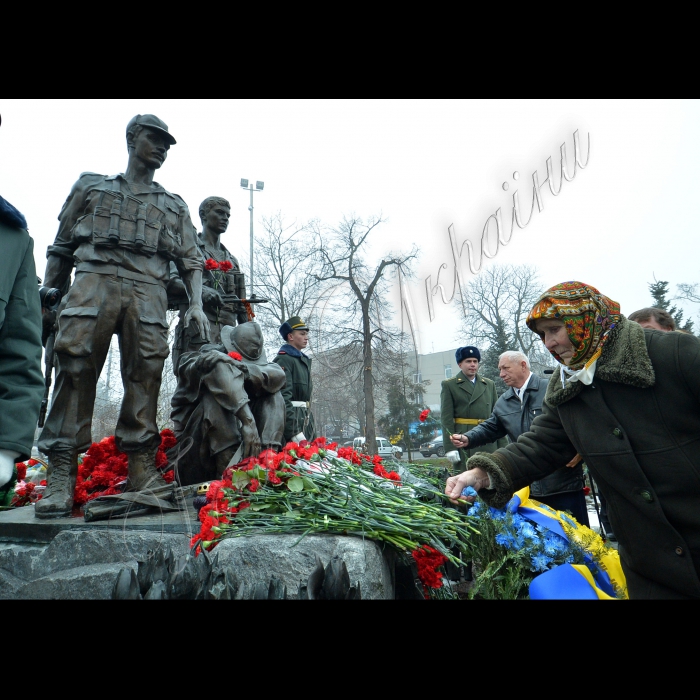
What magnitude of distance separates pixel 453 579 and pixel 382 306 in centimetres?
1375

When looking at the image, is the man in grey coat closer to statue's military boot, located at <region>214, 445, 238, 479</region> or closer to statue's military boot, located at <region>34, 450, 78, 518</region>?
statue's military boot, located at <region>214, 445, 238, 479</region>

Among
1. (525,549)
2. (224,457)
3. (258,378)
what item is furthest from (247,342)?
(525,549)

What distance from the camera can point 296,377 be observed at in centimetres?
606

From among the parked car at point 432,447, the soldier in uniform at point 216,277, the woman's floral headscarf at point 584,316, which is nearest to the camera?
the woman's floral headscarf at point 584,316

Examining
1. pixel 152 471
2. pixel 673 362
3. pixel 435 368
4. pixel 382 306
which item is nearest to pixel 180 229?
pixel 152 471

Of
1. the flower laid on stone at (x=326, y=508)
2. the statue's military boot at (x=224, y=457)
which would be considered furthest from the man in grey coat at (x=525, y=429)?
the statue's military boot at (x=224, y=457)

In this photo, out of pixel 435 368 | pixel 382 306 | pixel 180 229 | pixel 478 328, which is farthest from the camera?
pixel 435 368

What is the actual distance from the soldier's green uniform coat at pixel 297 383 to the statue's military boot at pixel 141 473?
173 cm

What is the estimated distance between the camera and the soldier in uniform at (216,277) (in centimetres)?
536

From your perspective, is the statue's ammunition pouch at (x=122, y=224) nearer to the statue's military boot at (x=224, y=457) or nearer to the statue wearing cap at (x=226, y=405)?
the statue wearing cap at (x=226, y=405)

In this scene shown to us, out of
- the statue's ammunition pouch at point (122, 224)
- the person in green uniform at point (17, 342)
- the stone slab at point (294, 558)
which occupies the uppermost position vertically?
the statue's ammunition pouch at point (122, 224)

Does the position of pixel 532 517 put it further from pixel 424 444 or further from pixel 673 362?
pixel 424 444

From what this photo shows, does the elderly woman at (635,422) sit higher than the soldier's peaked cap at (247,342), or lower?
lower

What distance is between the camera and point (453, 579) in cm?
384
